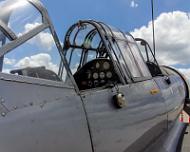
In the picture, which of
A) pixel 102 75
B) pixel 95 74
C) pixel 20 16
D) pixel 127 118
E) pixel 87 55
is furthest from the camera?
pixel 87 55

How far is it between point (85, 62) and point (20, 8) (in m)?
2.83

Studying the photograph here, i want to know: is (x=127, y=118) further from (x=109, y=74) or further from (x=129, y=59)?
(x=129, y=59)

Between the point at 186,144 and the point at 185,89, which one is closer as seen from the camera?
the point at 185,89

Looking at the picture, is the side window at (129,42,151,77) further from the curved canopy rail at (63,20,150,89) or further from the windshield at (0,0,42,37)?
the windshield at (0,0,42,37)

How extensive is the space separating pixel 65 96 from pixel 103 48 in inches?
90.7

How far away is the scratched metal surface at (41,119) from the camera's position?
2.75 m

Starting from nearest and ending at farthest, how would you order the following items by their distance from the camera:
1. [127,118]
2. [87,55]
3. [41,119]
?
[41,119]
[127,118]
[87,55]

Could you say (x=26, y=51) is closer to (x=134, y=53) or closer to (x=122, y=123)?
(x=122, y=123)

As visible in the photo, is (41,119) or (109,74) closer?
(41,119)

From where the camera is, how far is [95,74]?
247 inches

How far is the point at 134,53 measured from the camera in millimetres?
6203

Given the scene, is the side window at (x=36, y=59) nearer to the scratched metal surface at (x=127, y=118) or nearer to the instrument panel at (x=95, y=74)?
the scratched metal surface at (x=127, y=118)

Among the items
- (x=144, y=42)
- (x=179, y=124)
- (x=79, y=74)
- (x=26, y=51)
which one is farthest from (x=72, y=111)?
(x=144, y=42)

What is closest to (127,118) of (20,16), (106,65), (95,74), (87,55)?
(106,65)
